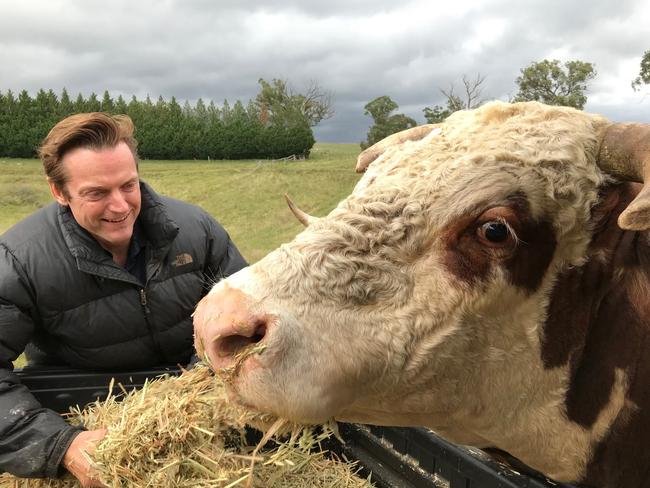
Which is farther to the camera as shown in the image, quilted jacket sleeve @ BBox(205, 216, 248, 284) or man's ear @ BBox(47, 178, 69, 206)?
quilted jacket sleeve @ BBox(205, 216, 248, 284)

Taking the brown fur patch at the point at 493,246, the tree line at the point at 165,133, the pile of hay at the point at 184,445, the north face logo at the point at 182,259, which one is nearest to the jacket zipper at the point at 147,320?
the north face logo at the point at 182,259

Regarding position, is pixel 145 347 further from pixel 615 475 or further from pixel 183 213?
pixel 615 475

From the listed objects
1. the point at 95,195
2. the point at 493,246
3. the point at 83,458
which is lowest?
the point at 83,458

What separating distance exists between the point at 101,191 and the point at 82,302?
29.6 inches

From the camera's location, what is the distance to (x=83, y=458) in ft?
9.89

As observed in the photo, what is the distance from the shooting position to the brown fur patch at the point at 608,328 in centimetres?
206

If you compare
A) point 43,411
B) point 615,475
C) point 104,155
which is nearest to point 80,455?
point 43,411

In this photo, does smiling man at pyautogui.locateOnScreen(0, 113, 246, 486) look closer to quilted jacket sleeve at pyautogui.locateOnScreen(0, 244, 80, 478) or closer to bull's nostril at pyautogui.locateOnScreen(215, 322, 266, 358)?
quilted jacket sleeve at pyautogui.locateOnScreen(0, 244, 80, 478)

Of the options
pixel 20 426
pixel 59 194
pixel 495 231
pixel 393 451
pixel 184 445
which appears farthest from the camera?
pixel 59 194

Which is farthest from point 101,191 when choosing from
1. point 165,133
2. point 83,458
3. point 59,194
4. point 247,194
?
point 165,133

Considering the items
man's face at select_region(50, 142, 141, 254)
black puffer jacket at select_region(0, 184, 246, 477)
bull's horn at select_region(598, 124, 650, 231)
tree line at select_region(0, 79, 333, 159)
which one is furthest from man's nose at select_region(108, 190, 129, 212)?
tree line at select_region(0, 79, 333, 159)

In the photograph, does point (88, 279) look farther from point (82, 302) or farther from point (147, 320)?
point (147, 320)

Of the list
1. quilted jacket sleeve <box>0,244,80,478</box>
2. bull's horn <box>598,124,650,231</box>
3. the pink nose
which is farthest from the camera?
quilted jacket sleeve <box>0,244,80,478</box>

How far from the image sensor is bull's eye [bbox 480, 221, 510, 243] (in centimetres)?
188
